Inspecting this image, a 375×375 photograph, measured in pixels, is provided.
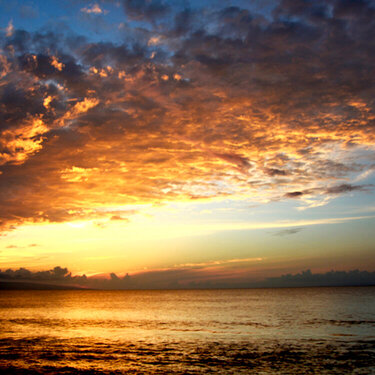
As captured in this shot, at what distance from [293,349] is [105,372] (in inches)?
763

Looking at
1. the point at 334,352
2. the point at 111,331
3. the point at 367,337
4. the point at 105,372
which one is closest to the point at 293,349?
the point at 334,352

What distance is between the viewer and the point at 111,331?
5059 centimetres

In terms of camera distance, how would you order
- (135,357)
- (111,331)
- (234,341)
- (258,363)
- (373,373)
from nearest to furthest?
1. (373,373)
2. (258,363)
3. (135,357)
4. (234,341)
5. (111,331)

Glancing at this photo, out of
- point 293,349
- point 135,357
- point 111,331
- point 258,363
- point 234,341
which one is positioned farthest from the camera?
point 111,331

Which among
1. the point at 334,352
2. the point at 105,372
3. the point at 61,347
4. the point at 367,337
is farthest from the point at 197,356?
the point at 367,337

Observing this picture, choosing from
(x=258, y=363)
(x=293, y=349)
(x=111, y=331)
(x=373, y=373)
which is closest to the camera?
(x=373, y=373)

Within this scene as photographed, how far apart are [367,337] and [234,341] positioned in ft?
53.8

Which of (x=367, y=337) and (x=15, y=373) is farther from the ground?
(x=15, y=373)

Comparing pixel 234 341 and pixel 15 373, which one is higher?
pixel 15 373

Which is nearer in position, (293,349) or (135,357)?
(135,357)

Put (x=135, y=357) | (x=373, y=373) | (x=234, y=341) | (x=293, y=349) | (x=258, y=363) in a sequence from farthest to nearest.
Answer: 1. (x=234, y=341)
2. (x=293, y=349)
3. (x=135, y=357)
4. (x=258, y=363)
5. (x=373, y=373)

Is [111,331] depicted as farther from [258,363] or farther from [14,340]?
[258,363]

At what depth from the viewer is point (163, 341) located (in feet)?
134

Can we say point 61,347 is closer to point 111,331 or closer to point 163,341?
point 163,341
